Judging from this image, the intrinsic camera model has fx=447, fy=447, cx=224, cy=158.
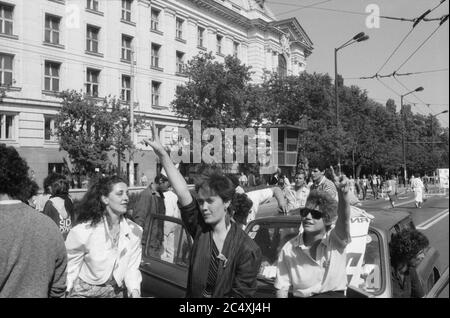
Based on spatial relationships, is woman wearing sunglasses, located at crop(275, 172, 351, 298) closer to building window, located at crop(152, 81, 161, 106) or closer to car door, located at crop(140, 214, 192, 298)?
car door, located at crop(140, 214, 192, 298)

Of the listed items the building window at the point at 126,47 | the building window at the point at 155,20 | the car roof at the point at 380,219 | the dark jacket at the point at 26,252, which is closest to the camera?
the dark jacket at the point at 26,252

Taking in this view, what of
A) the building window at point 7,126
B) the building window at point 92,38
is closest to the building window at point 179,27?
the building window at point 92,38

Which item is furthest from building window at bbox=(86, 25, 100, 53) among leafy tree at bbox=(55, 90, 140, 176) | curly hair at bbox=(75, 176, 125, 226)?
curly hair at bbox=(75, 176, 125, 226)

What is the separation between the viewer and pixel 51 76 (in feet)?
72.0

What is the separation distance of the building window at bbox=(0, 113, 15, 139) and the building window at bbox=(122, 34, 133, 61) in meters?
6.08

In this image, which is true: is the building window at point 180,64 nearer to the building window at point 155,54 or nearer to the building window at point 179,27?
the building window at point 155,54

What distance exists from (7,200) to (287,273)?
153 centimetres

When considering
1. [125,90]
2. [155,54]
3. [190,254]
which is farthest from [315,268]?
[125,90]

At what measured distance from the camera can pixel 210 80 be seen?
1800cm

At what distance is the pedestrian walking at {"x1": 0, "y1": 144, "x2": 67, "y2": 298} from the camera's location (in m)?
2.09

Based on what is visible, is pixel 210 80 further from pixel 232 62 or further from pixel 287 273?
pixel 287 273

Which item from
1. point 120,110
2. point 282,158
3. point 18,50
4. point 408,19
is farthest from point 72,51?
point 408,19

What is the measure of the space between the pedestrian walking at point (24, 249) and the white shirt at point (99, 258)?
0.63 metres

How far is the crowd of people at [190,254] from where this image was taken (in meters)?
2.14
